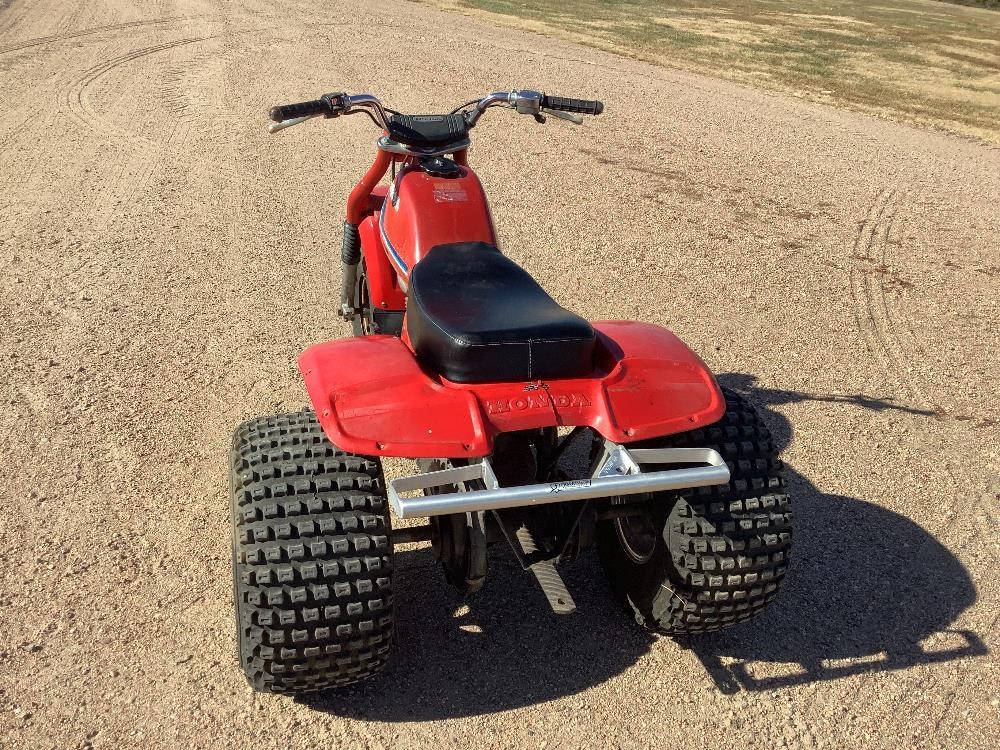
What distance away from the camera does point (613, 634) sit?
3445 millimetres

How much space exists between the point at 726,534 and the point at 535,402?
75cm

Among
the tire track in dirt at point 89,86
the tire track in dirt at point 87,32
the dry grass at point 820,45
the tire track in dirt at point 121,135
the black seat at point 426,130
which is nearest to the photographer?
the black seat at point 426,130

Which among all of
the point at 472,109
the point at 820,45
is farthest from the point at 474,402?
the point at 820,45

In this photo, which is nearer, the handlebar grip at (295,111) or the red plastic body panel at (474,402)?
the red plastic body panel at (474,402)

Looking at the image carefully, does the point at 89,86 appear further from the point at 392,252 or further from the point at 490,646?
the point at 490,646

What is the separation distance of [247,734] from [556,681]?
1030 mm

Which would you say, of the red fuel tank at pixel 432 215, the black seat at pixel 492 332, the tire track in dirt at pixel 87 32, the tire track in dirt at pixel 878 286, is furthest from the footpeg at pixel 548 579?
the tire track in dirt at pixel 87 32

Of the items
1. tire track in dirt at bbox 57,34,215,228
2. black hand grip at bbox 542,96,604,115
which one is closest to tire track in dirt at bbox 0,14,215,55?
tire track in dirt at bbox 57,34,215,228

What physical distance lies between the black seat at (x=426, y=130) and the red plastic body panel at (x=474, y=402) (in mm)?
1541

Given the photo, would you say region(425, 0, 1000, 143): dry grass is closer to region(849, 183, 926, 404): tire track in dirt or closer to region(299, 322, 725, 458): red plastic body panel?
region(849, 183, 926, 404): tire track in dirt

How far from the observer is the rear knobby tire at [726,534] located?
2953mm

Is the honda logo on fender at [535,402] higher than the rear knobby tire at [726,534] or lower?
higher

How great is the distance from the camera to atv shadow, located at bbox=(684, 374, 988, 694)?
11.0 feet

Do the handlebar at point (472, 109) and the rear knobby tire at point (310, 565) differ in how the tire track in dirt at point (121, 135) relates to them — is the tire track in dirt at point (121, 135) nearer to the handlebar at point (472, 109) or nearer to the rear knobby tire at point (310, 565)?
the handlebar at point (472, 109)
